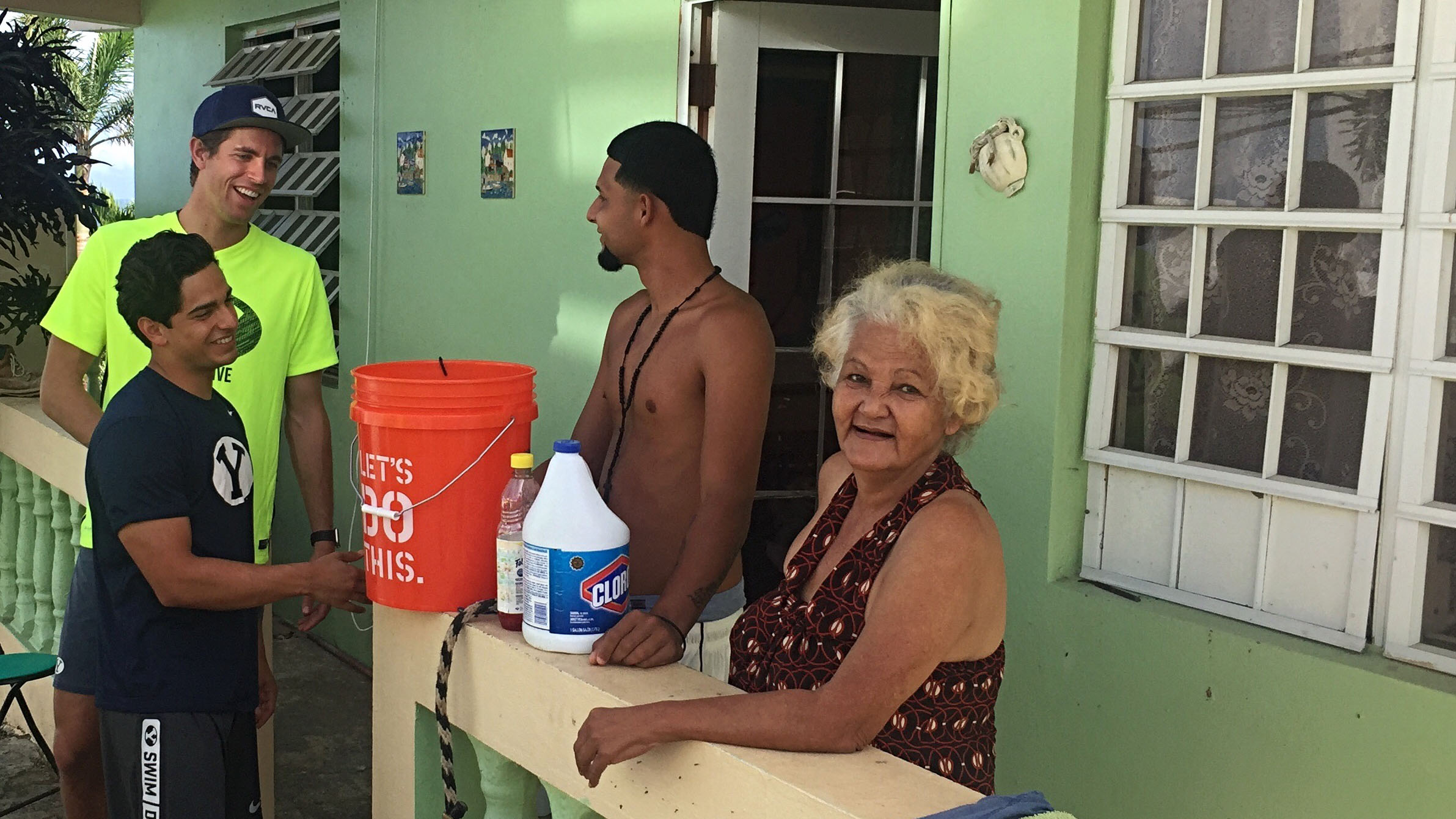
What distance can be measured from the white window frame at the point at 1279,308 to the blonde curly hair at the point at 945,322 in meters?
0.90

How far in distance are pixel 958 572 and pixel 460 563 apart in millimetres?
873

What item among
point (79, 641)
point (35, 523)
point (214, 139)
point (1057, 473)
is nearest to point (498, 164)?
point (214, 139)

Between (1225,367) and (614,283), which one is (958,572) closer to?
(1225,367)

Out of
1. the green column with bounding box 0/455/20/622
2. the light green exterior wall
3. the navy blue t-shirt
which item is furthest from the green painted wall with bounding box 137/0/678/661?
the navy blue t-shirt

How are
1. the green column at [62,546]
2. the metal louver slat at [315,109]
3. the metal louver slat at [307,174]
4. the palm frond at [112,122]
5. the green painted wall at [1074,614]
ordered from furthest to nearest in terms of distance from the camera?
the palm frond at [112,122], the metal louver slat at [307,174], the metal louver slat at [315,109], the green column at [62,546], the green painted wall at [1074,614]

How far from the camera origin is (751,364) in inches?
98.8

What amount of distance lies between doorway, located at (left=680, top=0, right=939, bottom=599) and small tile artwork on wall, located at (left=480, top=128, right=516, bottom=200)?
3.40 ft

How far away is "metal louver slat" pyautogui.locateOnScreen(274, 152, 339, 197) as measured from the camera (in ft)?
20.0

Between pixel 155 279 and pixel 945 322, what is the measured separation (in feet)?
4.80

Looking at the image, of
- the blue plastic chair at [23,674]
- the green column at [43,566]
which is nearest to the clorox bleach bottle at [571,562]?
the blue plastic chair at [23,674]

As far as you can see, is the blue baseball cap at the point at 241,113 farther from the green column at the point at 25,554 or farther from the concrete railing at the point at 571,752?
the green column at the point at 25,554

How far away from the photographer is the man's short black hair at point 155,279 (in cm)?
238

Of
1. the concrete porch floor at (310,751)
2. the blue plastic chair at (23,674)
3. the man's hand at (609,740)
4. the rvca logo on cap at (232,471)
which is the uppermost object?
the rvca logo on cap at (232,471)

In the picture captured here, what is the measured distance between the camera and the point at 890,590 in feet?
5.71
